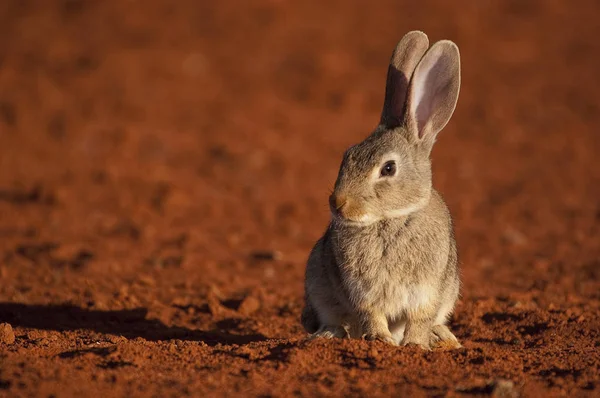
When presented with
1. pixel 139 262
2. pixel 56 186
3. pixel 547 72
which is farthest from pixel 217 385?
pixel 547 72

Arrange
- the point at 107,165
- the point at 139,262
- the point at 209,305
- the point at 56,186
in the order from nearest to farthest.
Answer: the point at 209,305 → the point at 139,262 → the point at 56,186 → the point at 107,165

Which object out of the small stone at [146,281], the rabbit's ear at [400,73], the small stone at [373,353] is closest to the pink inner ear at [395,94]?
the rabbit's ear at [400,73]

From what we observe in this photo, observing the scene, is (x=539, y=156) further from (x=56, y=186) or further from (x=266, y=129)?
(x=56, y=186)

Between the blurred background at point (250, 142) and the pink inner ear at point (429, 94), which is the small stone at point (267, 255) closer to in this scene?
the blurred background at point (250, 142)

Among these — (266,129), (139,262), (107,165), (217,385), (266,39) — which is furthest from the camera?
(266,39)

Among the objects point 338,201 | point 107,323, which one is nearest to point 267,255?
point 107,323

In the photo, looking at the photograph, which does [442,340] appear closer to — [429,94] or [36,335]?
[429,94]

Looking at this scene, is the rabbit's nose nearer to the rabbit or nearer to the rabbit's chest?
the rabbit
